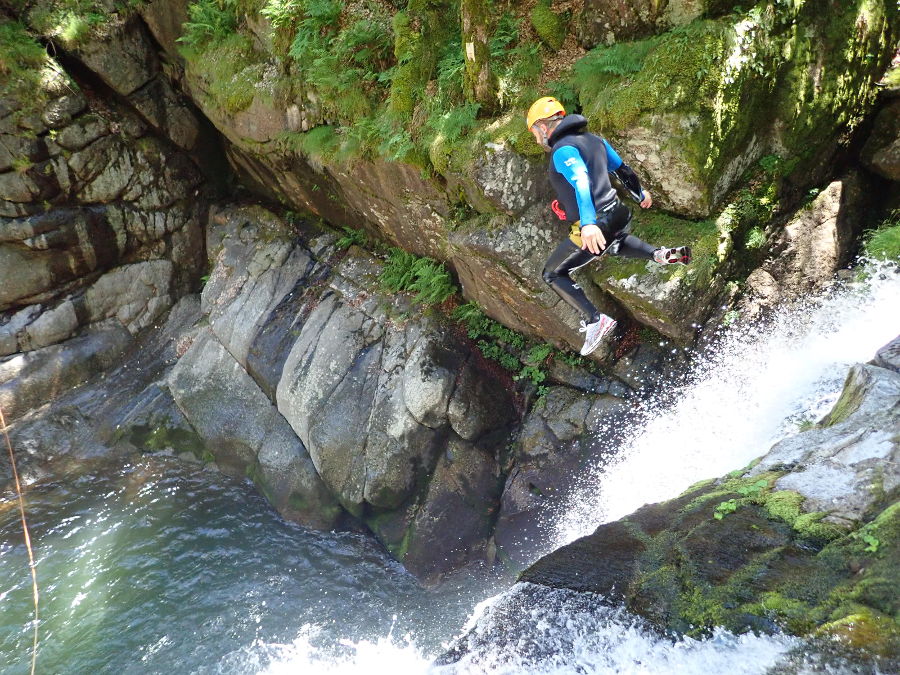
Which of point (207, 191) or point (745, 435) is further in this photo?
point (207, 191)

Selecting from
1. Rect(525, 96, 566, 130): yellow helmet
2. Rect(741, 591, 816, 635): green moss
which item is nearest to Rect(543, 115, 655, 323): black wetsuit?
Rect(525, 96, 566, 130): yellow helmet

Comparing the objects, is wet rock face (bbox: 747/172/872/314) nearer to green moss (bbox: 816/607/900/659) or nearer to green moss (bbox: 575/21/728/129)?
green moss (bbox: 575/21/728/129)

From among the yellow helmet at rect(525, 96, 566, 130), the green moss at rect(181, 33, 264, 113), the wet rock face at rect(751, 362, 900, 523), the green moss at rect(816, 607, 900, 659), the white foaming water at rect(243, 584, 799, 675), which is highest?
the green moss at rect(181, 33, 264, 113)

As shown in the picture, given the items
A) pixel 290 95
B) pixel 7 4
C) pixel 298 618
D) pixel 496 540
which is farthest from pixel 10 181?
pixel 496 540

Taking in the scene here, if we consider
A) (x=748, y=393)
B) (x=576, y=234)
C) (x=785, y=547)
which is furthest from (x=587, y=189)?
(x=785, y=547)

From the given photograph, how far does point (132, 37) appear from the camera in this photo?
1166 centimetres

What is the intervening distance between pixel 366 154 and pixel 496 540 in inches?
263

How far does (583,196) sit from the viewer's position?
235 inches

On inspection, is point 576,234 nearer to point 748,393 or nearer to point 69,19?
point 748,393

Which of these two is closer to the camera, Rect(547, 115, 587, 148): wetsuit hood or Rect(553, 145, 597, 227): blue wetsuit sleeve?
Rect(553, 145, 597, 227): blue wetsuit sleeve

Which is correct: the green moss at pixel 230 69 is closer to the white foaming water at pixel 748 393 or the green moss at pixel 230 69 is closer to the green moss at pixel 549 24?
the green moss at pixel 549 24

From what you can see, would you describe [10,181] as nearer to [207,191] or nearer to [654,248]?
[207,191]

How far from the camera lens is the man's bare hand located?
5.86m

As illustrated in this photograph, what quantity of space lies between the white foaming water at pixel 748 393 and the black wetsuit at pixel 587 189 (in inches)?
84.3
